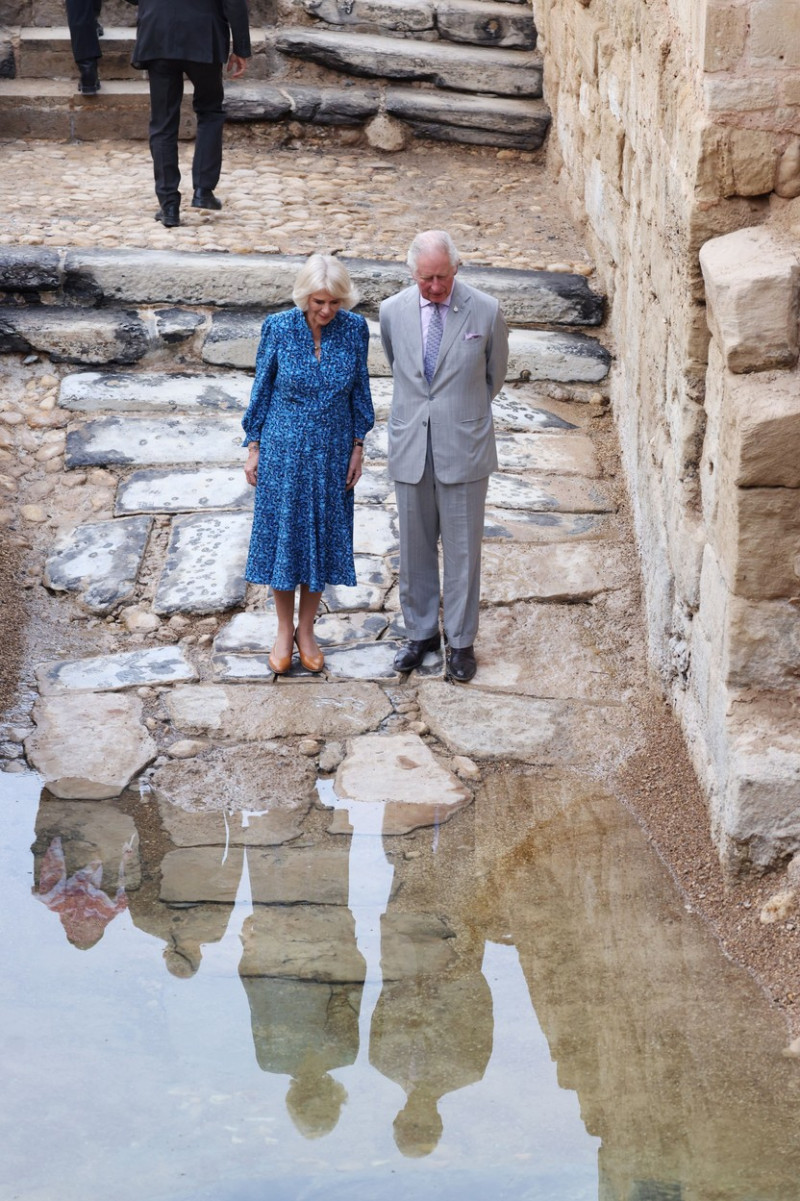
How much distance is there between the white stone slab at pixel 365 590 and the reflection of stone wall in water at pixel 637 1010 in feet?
4.60

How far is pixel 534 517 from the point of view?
6023mm

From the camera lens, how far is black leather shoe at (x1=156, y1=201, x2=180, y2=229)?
8.00 metres

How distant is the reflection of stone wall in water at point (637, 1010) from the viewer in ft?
9.57

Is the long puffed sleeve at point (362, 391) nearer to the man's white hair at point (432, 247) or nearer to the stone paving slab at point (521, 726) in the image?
the man's white hair at point (432, 247)

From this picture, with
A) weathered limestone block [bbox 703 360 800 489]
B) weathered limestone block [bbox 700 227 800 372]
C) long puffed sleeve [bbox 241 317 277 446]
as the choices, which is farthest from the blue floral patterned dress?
weathered limestone block [bbox 703 360 800 489]

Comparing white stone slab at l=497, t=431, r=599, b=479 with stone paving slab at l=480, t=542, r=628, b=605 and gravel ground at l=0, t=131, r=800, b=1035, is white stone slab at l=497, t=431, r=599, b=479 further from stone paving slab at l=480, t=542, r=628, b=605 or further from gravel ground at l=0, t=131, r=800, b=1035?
stone paving slab at l=480, t=542, r=628, b=605

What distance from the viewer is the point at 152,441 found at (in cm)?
650

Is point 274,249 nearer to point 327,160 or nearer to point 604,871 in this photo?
point 327,160

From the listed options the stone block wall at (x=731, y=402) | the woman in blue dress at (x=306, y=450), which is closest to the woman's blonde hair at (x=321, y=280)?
the woman in blue dress at (x=306, y=450)

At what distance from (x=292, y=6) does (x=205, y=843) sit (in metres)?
8.15

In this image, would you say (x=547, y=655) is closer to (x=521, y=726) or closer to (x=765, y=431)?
(x=521, y=726)

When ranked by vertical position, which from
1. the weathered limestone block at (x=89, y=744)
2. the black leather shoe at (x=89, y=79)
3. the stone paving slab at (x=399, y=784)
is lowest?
the stone paving slab at (x=399, y=784)

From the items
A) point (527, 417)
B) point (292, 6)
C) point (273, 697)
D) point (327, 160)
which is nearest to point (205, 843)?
point (273, 697)

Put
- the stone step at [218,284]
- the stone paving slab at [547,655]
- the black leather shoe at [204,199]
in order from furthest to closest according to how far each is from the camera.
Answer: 1. the black leather shoe at [204,199]
2. the stone step at [218,284]
3. the stone paving slab at [547,655]
